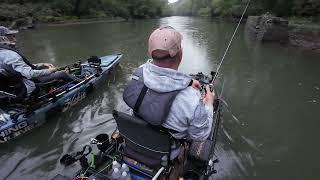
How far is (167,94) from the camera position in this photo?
3012 mm

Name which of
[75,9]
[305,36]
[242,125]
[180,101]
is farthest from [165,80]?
[75,9]

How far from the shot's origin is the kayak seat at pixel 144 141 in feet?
10.7

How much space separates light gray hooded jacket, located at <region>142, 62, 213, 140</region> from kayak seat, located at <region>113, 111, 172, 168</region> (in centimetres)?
20

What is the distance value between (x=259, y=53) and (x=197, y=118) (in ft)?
54.7

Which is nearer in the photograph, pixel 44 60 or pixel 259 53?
pixel 44 60

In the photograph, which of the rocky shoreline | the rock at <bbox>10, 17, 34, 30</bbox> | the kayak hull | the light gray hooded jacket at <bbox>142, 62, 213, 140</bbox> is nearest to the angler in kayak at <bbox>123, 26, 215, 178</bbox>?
the light gray hooded jacket at <bbox>142, 62, 213, 140</bbox>

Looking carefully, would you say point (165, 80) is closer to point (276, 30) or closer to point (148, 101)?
point (148, 101)

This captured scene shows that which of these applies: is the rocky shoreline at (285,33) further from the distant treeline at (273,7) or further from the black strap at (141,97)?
the black strap at (141,97)

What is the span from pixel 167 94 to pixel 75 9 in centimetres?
4585

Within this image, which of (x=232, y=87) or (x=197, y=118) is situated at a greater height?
(x=197, y=118)

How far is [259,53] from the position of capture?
730 inches

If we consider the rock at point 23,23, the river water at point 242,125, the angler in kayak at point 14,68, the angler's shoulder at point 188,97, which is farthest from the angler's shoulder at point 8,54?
the rock at point 23,23

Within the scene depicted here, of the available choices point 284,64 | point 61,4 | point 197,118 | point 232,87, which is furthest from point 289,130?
point 61,4

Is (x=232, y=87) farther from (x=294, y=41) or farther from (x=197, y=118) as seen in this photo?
(x=294, y=41)
